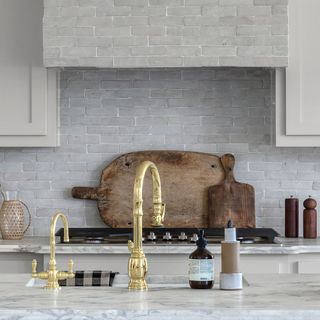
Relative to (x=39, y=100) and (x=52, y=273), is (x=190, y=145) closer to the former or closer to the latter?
(x=39, y=100)

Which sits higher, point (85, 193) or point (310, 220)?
point (85, 193)

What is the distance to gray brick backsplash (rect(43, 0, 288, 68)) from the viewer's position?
4398 mm

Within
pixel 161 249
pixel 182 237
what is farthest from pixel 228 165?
pixel 161 249

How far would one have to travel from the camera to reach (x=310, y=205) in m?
4.70

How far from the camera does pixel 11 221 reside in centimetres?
472

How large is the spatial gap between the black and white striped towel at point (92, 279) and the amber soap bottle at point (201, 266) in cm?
57

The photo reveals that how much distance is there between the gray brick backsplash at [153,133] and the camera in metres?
4.90

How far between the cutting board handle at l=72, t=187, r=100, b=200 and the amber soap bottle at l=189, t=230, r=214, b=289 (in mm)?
2290

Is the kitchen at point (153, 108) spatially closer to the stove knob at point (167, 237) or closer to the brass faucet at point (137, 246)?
the stove knob at point (167, 237)

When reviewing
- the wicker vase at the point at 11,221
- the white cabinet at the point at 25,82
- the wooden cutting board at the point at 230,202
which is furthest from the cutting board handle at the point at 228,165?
the wicker vase at the point at 11,221

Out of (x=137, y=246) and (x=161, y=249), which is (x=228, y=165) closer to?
(x=161, y=249)

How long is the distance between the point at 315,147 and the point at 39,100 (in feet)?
5.17

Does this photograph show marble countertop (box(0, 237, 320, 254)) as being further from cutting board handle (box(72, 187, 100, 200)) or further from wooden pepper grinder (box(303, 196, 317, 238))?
cutting board handle (box(72, 187, 100, 200))

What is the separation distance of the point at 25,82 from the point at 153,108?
78 cm
